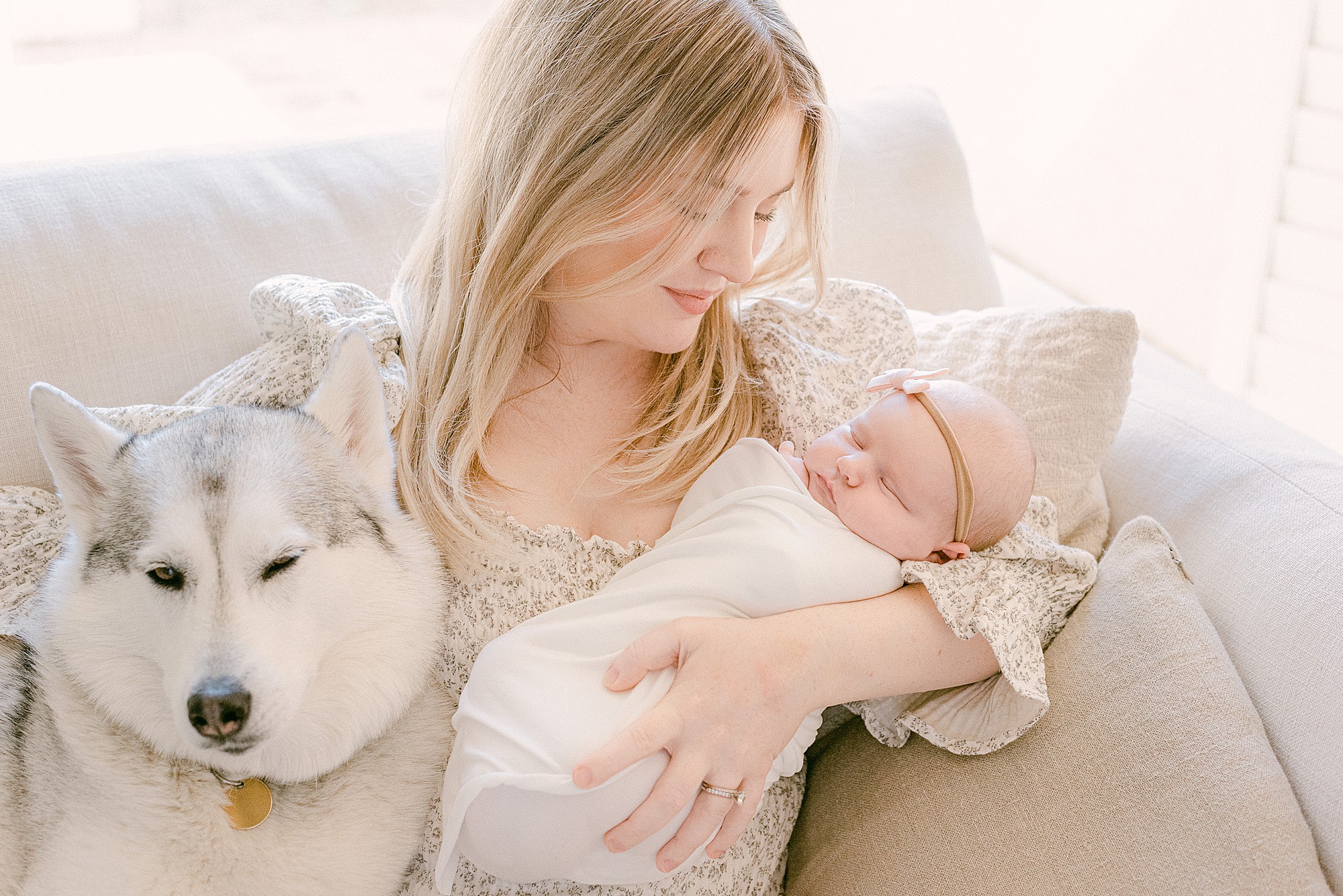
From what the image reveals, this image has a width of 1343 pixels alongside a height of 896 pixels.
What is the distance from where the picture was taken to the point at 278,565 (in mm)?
980

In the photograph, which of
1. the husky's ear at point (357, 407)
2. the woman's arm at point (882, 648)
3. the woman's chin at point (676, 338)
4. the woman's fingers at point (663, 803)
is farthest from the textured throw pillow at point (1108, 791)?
the husky's ear at point (357, 407)

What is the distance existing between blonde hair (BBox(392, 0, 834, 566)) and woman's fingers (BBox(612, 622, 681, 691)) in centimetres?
23

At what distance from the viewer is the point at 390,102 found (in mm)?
3184

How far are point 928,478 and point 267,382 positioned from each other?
853mm

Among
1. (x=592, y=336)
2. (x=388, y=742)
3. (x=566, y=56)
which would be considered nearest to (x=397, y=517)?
(x=388, y=742)

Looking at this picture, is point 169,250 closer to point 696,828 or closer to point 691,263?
point 691,263

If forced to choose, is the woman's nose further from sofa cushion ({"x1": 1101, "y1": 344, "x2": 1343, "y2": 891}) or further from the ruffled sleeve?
sofa cushion ({"x1": 1101, "y1": 344, "x2": 1343, "y2": 891})

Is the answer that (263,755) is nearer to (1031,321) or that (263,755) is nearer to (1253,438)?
(1031,321)

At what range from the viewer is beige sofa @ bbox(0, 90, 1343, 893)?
1.22 meters

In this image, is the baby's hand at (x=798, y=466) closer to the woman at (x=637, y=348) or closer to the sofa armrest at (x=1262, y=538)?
the woman at (x=637, y=348)

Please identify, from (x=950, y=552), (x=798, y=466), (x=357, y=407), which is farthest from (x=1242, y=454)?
(x=357, y=407)

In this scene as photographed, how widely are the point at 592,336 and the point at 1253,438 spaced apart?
1011 millimetres

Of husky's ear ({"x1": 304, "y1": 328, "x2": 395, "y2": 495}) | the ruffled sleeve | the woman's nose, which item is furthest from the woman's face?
husky's ear ({"x1": 304, "y1": 328, "x2": 395, "y2": 495})

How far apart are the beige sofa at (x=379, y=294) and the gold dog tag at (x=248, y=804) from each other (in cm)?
59
